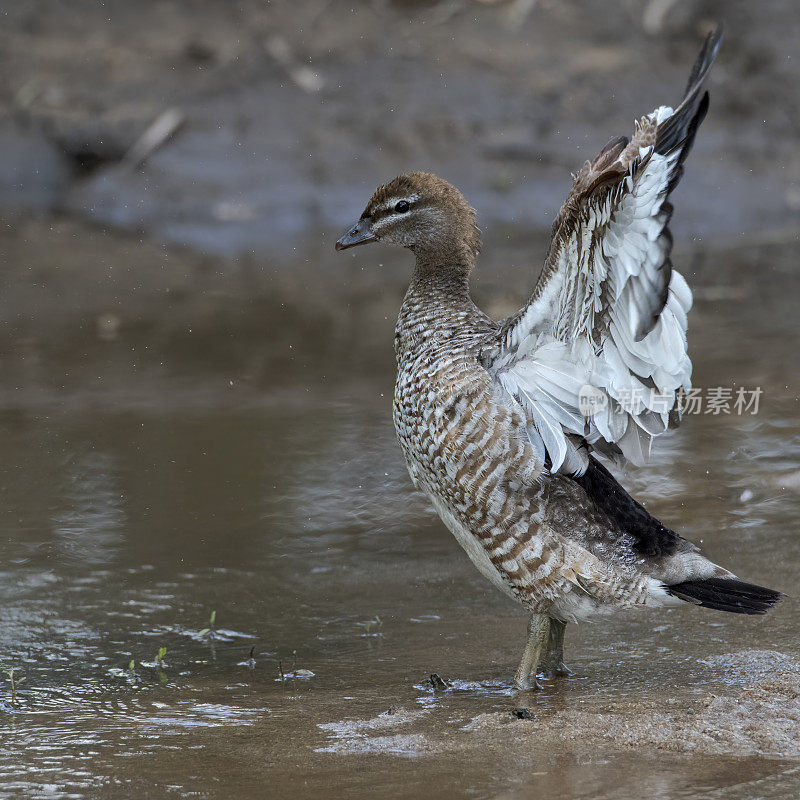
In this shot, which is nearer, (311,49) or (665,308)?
(665,308)

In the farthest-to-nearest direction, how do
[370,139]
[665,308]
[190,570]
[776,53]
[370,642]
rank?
[776,53], [370,139], [190,570], [370,642], [665,308]

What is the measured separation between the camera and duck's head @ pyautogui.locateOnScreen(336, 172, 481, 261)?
5.28m

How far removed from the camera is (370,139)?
12750 mm

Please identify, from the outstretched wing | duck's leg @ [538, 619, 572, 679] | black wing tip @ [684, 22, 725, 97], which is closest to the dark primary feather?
the outstretched wing

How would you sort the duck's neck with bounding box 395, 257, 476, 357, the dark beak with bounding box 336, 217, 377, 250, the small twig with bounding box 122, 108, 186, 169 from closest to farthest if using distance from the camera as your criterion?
1. the duck's neck with bounding box 395, 257, 476, 357
2. the dark beak with bounding box 336, 217, 377, 250
3. the small twig with bounding box 122, 108, 186, 169

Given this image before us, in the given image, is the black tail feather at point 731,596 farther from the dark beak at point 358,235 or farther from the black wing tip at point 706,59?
the dark beak at point 358,235

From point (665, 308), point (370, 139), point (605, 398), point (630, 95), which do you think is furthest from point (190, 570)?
point (630, 95)

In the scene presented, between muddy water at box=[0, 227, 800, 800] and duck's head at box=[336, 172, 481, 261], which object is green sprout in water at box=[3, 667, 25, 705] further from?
duck's head at box=[336, 172, 481, 261]

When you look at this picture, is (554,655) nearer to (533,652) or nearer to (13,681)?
(533,652)

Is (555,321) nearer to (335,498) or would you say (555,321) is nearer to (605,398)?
(605,398)

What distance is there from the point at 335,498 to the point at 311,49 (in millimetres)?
8552

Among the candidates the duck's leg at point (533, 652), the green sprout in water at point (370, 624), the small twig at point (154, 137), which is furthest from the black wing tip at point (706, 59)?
the small twig at point (154, 137)

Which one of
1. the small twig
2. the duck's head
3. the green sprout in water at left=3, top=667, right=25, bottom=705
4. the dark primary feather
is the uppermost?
the small twig

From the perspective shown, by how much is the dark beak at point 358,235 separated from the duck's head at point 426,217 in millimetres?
62
